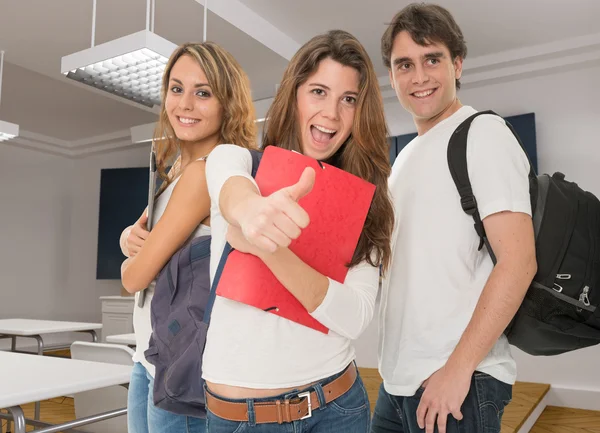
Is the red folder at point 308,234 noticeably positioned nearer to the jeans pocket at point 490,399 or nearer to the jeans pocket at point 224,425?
the jeans pocket at point 224,425

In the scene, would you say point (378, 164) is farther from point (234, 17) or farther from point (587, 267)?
point (234, 17)

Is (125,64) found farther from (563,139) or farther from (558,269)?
(563,139)

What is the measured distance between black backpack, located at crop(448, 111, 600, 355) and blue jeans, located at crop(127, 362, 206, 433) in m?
0.74

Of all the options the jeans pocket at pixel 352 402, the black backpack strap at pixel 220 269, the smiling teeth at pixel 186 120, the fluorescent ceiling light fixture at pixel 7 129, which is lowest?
the jeans pocket at pixel 352 402

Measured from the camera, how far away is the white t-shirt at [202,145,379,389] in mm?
863

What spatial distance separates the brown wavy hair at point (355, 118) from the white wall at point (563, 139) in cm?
423

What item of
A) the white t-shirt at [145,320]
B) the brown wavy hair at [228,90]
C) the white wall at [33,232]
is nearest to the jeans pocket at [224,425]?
the white t-shirt at [145,320]

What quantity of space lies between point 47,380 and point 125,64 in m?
1.60

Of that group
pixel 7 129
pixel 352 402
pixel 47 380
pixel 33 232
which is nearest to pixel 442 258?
pixel 352 402

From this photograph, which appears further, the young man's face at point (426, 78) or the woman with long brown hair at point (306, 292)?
the young man's face at point (426, 78)

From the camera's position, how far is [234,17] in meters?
4.25

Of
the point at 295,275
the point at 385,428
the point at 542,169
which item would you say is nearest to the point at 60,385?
the point at 385,428

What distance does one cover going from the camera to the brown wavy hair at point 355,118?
40.9 inches

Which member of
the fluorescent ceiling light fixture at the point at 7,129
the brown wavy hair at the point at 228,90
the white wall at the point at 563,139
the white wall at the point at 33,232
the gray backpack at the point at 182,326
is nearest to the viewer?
the gray backpack at the point at 182,326
